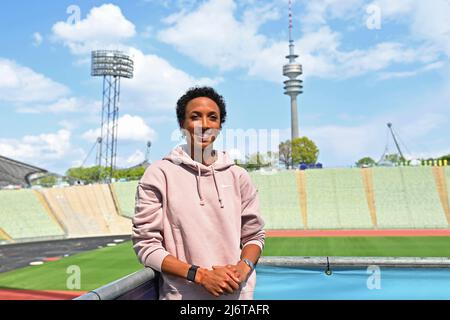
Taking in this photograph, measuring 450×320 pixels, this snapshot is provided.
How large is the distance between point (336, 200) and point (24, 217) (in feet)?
91.2

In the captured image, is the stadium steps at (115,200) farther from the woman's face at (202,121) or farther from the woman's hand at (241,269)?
the woman's hand at (241,269)

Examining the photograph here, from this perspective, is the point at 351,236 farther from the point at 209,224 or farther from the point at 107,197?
the point at 209,224

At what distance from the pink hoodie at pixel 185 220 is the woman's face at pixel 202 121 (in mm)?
158

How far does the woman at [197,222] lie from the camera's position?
2039 mm

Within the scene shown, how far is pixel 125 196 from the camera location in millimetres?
39406

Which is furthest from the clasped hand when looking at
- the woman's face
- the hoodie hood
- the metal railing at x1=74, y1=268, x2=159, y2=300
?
the woman's face

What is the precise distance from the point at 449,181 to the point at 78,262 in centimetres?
3358

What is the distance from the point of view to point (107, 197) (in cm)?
3872

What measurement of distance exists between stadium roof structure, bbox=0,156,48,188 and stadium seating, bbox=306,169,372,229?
37.1m

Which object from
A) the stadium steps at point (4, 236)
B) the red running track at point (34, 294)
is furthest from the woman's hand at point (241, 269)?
the stadium steps at point (4, 236)

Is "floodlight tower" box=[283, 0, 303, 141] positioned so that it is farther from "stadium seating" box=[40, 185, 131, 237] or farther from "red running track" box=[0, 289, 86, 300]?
"red running track" box=[0, 289, 86, 300]

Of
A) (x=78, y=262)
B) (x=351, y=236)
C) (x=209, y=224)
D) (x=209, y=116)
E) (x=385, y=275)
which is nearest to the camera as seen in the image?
(x=209, y=224)

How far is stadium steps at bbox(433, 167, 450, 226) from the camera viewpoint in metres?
34.3
